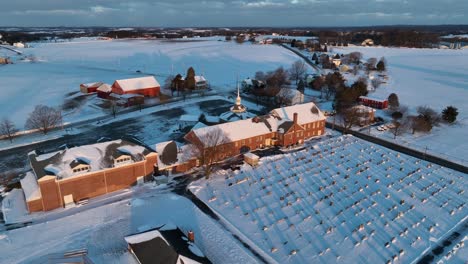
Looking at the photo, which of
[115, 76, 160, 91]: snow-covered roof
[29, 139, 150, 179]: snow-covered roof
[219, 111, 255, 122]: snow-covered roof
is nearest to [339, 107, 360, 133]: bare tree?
[219, 111, 255, 122]: snow-covered roof

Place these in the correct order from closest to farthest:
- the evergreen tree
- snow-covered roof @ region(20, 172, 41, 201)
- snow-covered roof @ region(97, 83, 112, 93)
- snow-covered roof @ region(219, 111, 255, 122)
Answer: snow-covered roof @ region(20, 172, 41, 201) < snow-covered roof @ region(219, 111, 255, 122) < the evergreen tree < snow-covered roof @ region(97, 83, 112, 93)

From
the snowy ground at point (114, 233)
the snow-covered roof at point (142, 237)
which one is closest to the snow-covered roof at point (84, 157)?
the snowy ground at point (114, 233)

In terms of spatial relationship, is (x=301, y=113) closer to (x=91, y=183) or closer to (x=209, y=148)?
(x=209, y=148)

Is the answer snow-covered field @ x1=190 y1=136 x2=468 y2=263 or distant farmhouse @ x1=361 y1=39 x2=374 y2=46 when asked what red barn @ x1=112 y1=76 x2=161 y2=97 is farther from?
distant farmhouse @ x1=361 y1=39 x2=374 y2=46

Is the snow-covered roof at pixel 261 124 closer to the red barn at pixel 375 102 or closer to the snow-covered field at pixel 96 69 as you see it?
the red barn at pixel 375 102

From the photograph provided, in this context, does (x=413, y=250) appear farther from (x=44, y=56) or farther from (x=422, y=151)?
(x=44, y=56)
